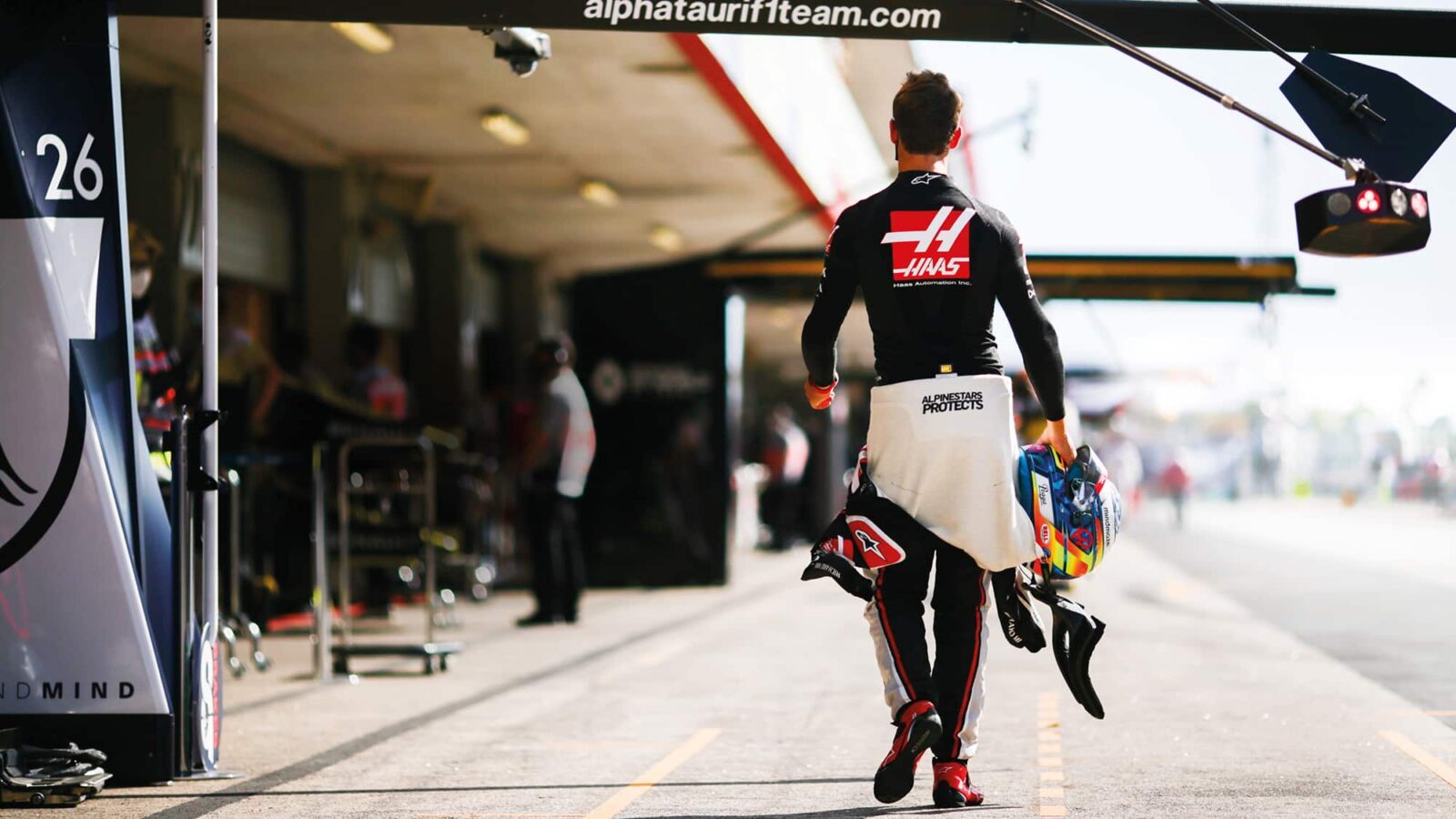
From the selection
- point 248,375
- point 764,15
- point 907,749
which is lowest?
point 907,749

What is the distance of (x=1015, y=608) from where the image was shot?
19.5 feet

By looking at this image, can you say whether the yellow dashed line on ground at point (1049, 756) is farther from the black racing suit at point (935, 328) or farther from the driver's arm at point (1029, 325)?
the driver's arm at point (1029, 325)

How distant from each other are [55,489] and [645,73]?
20.6 feet

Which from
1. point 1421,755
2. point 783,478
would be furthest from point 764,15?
point 783,478

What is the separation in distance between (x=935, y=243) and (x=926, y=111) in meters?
0.43

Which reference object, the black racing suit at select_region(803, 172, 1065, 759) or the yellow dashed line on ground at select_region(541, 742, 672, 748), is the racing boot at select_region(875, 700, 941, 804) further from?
the yellow dashed line on ground at select_region(541, 742, 672, 748)

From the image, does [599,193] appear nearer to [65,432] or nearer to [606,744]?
[606,744]

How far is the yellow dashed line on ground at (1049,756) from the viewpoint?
580 centimetres

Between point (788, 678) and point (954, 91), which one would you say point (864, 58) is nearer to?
point (788, 678)

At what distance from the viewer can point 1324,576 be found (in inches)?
779

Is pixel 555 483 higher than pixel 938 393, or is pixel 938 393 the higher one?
pixel 938 393

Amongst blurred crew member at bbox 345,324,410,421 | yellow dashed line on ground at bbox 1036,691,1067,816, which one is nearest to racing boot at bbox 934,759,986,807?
yellow dashed line on ground at bbox 1036,691,1067,816

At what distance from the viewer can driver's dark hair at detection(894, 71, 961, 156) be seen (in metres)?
5.76

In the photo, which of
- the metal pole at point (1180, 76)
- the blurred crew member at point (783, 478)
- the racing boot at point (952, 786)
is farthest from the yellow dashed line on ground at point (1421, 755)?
the blurred crew member at point (783, 478)
